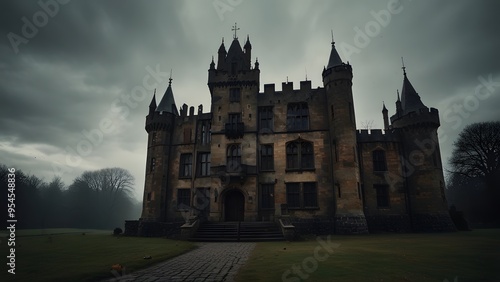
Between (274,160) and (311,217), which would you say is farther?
(274,160)

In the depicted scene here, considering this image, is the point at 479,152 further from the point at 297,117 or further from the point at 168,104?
the point at 168,104

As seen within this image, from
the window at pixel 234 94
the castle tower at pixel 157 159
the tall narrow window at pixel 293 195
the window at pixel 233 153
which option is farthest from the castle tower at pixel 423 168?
the castle tower at pixel 157 159

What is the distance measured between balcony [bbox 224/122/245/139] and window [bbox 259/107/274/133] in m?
2.27

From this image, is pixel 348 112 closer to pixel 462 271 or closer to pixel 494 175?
pixel 462 271

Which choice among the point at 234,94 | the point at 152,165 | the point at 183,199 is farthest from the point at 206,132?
the point at 183,199

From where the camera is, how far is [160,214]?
99.7 feet

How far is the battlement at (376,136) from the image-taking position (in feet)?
98.5

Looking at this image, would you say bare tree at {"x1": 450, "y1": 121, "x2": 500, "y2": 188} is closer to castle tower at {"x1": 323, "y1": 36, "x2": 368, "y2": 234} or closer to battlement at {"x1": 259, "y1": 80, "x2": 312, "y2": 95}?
castle tower at {"x1": 323, "y1": 36, "x2": 368, "y2": 234}

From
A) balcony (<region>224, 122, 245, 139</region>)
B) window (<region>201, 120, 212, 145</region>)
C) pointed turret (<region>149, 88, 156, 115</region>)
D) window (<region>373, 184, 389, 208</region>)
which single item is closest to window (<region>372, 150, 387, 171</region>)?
window (<region>373, 184, 389, 208</region>)

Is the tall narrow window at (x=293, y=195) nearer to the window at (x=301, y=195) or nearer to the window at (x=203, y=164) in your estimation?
the window at (x=301, y=195)

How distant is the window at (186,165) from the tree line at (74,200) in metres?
33.1

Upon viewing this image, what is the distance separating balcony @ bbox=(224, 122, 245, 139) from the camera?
29516 millimetres

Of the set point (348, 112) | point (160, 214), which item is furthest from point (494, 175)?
point (160, 214)

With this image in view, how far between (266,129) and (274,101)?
3437 millimetres
